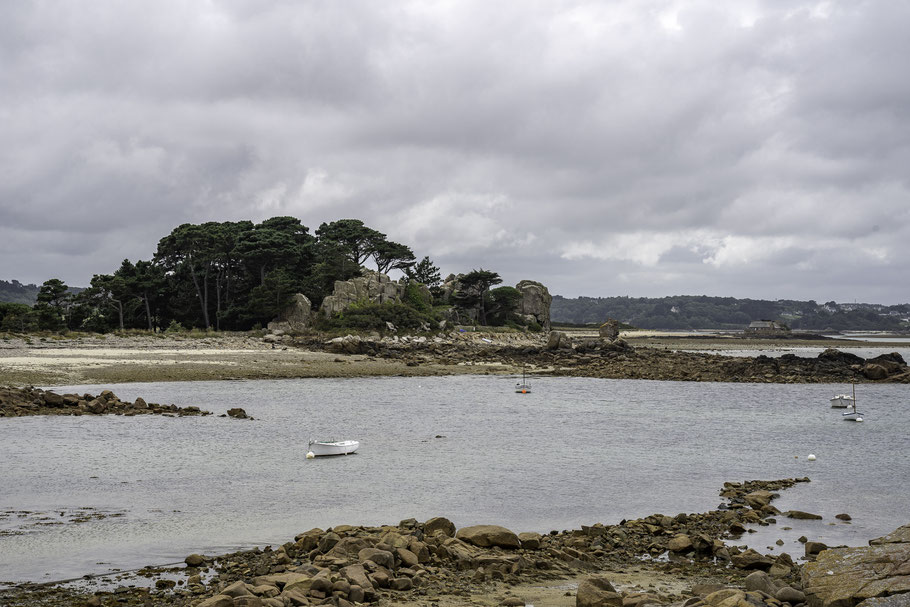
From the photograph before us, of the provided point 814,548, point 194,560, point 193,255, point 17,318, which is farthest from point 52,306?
point 814,548

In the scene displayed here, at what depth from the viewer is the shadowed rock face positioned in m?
8.13

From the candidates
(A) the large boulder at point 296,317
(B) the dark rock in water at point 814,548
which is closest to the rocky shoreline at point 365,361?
(A) the large boulder at point 296,317

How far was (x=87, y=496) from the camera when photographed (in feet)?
54.6

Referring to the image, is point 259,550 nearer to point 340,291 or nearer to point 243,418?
point 243,418

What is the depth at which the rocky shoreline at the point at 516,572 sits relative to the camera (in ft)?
29.1

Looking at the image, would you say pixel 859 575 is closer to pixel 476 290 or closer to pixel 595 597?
pixel 595 597

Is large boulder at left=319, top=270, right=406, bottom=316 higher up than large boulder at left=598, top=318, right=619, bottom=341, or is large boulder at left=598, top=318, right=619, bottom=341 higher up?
large boulder at left=319, top=270, right=406, bottom=316

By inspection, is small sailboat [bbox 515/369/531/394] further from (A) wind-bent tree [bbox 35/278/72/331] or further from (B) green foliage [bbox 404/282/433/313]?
(A) wind-bent tree [bbox 35/278/72/331]

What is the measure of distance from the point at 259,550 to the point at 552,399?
31.1m

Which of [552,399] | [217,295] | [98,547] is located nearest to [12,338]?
[217,295]

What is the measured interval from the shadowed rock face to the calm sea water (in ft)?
Answer: 11.3

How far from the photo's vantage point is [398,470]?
68.2ft

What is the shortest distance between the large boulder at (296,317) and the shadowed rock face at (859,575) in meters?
70.7

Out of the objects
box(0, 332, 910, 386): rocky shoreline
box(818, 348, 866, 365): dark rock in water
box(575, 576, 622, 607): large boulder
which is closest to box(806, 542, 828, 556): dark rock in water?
box(575, 576, 622, 607): large boulder
